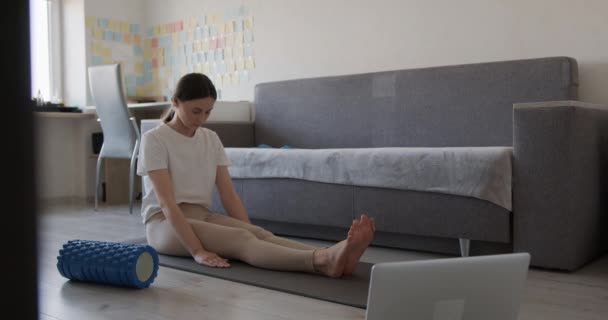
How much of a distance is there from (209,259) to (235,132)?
184 centimetres

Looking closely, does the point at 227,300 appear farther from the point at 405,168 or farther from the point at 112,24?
the point at 112,24

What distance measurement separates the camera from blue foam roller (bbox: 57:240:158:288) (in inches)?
81.9

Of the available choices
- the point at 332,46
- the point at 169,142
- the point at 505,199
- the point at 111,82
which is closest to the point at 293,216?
the point at 169,142

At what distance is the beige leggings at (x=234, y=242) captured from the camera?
2.25 metres

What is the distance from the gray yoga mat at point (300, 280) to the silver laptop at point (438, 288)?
84 cm

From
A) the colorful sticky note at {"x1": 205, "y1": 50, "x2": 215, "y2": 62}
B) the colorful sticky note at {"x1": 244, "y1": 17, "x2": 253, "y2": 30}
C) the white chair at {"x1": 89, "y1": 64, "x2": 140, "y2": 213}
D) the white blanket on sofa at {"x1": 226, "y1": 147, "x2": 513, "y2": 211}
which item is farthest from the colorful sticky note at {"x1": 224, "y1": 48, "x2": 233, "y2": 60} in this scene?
the white blanket on sofa at {"x1": 226, "y1": 147, "x2": 513, "y2": 211}

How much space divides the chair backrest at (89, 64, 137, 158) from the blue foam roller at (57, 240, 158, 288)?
2188 millimetres

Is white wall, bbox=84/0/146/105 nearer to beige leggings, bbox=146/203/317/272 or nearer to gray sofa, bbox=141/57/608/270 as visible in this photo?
gray sofa, bbox=141/57/608/270

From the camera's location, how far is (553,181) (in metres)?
2.28

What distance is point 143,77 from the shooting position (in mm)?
5570

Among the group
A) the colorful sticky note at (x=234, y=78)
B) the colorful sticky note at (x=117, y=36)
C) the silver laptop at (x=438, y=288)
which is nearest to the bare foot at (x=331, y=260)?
the silver laptop at (x=438, y=288)

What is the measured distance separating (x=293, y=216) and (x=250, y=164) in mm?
399

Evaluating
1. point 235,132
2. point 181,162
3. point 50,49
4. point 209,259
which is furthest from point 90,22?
point 209,259

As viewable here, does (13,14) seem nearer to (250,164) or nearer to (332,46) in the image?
(250,164)
